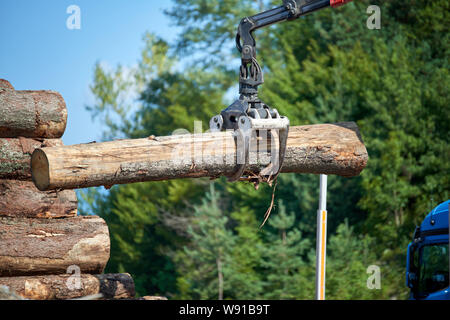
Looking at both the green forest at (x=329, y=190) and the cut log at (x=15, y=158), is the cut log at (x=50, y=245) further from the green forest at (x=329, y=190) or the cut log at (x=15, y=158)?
the green forest at (x=329, y=190)

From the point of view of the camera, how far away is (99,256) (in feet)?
26.8

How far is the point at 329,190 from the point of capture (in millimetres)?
30297

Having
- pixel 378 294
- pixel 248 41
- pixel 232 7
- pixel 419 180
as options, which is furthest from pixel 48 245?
pixel 232 7

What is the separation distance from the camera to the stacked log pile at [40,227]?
7.74 metres

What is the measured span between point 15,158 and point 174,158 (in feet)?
8.20

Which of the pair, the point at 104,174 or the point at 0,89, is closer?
the point at 104,174

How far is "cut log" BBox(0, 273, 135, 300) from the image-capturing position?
7.61 m

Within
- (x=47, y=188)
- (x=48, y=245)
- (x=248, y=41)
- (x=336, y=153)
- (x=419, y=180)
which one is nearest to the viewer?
(x=47, y=188)

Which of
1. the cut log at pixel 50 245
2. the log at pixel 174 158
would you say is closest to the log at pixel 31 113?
the cut log at pixel 50 245

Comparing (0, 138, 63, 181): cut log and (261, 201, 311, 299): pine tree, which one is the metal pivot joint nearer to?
(0, 138, 63, 181): cut log

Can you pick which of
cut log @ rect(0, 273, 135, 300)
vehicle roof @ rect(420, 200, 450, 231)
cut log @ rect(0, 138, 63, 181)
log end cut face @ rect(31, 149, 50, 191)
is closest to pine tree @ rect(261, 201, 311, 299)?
vehicle roof @ rect(420, 200, 450, 231)

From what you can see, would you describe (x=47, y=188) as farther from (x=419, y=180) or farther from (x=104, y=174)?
(x=419, y=180)

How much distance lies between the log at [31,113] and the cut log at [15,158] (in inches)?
5.7

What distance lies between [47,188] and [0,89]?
2365mm
